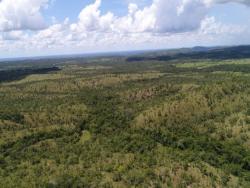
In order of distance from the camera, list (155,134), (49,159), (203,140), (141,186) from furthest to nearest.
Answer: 1. (155,134)
2. (203,140)
3. (49,159)
4. (141,186)

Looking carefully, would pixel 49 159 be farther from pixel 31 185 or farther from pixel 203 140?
pixel 203 140

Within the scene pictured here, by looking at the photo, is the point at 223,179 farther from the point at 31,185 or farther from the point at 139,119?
the point at 139,119

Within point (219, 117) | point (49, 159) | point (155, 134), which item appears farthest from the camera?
point (219, 117)

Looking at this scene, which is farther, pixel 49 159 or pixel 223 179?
pixel 49 159

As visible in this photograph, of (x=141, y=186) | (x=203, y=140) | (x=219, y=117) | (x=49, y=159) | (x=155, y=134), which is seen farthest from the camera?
(x=219, y=117)

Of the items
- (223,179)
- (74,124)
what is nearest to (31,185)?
(223,179)

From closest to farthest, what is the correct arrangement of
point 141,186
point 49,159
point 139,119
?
point 141,186
point 49,159
point 139,119

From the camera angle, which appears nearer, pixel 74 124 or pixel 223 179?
pixel 223 179

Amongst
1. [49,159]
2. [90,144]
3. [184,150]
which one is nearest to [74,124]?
[90,144]
